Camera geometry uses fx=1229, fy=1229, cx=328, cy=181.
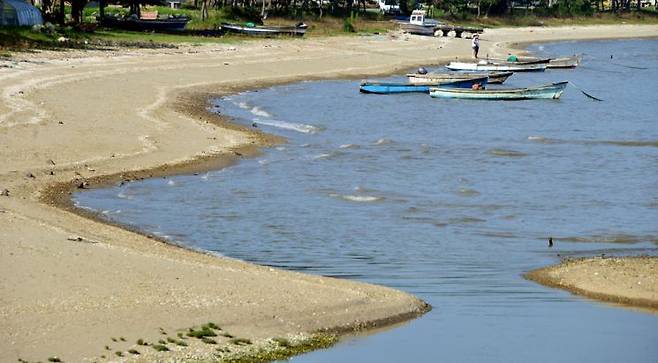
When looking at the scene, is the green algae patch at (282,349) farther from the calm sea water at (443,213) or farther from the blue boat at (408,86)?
the blue boat at (408,86)

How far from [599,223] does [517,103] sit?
29546 millimetres

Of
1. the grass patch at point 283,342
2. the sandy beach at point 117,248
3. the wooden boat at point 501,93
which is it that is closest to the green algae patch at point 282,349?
the grass patch at point 283,342

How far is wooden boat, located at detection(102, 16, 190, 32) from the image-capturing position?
7262 cm

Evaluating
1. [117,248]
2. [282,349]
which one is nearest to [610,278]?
[282,349]

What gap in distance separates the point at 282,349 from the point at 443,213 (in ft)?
37.7

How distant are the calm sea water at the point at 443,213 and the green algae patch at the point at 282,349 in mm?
153

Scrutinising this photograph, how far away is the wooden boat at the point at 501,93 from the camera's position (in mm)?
52875

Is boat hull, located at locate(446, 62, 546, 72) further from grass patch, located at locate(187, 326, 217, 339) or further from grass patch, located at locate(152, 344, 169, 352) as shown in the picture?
grass patch, located at locate(152, 344, 169, 352)

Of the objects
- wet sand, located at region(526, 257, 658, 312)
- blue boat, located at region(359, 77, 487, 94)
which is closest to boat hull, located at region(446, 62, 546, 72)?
blue boat, located at region(359, 77, 487, 94)

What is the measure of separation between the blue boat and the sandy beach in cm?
548

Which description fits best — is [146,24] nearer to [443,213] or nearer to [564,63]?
[564,63]

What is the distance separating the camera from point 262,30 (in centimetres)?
8350

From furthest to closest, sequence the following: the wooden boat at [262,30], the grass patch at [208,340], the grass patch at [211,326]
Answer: the wooden boat at [262,30], the grass patch at [211,326], the grass patch at [208,340]

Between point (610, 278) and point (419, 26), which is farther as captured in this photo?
point (419, 26)
